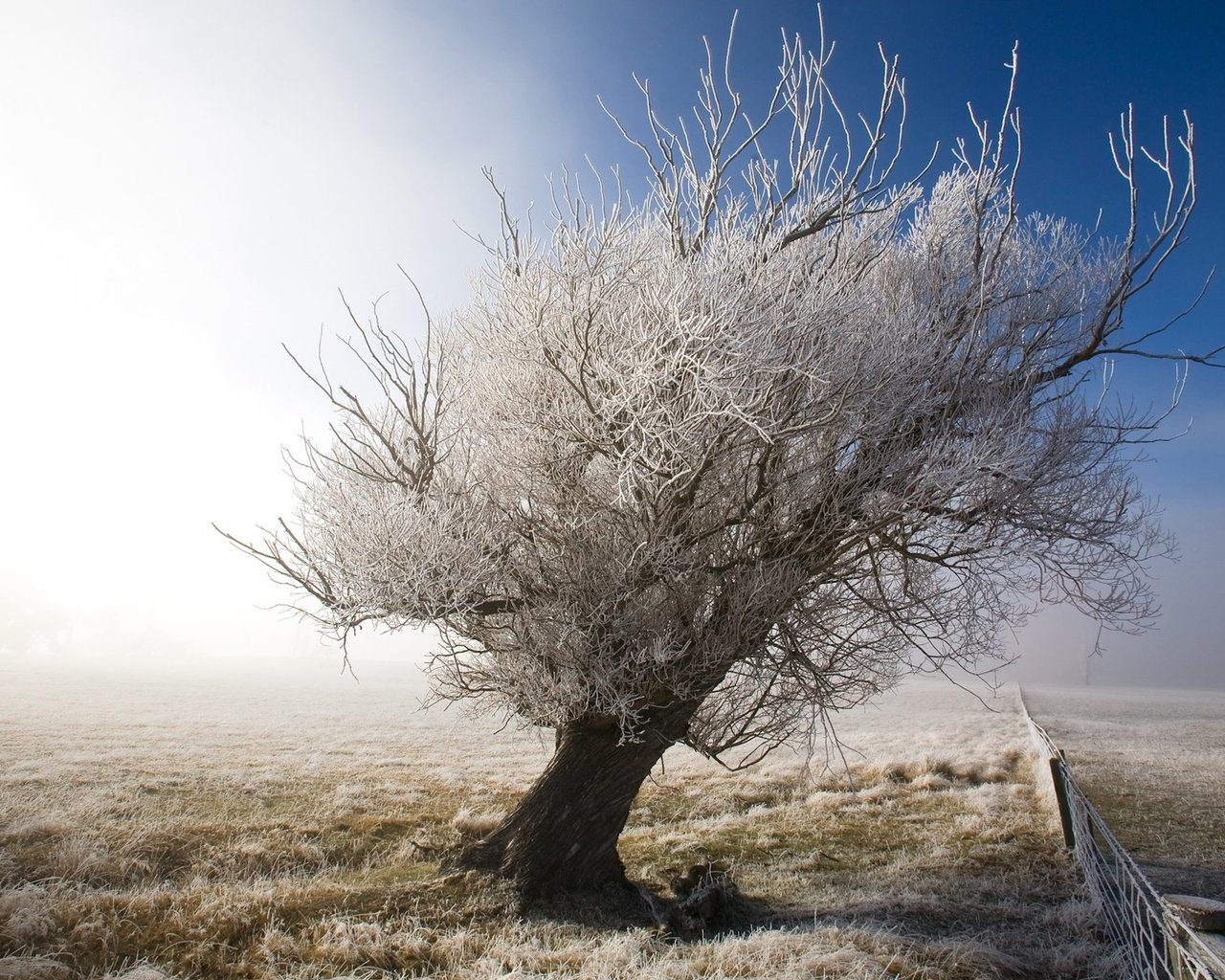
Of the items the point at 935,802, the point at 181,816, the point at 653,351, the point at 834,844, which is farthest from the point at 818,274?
the point at 935,802

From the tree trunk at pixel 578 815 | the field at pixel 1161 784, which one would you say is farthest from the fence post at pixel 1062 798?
the tree trunk at pixel 578 815

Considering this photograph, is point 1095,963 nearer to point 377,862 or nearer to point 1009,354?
point 1009,354

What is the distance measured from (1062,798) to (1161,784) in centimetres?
585

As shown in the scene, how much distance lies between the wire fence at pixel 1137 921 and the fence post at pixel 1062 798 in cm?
36

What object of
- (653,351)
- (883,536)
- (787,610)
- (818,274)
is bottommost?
(787,610)

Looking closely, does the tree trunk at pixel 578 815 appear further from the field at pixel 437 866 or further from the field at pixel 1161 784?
the field at pixel 1161 784

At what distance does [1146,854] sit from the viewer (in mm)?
8461

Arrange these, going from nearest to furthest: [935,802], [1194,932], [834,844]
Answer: [1194,932]
[834,844]
[935,802]

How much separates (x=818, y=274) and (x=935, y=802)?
9728 millimetres

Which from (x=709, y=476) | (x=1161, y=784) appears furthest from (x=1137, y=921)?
(x=1161, y=784)

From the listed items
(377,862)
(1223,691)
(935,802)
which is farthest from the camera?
(1223,691)

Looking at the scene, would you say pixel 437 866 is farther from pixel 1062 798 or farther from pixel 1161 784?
pixel 1161 784

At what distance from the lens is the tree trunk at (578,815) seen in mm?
6742

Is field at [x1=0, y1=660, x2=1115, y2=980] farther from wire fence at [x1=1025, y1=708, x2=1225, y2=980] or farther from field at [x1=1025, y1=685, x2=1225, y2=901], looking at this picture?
field at [x1=1025, y1=685, x2=1225, y2=901]
